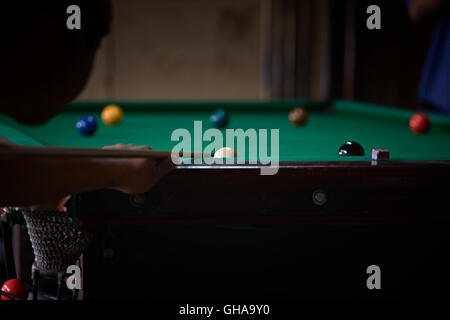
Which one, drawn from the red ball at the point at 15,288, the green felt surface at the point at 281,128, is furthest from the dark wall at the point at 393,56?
the red ball at the point at 15,288

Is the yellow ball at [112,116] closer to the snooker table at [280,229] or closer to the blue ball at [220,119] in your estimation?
the blue ball at [220,119]

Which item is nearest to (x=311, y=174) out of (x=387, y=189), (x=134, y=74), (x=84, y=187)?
(x=387, y=189)

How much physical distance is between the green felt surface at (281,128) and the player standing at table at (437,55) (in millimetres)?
682

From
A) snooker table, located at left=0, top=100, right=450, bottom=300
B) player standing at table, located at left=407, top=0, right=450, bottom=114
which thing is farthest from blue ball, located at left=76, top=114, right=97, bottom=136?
player standing at table, located at left=407, top=0, right=450, bottom=114

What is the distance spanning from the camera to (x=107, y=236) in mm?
1334

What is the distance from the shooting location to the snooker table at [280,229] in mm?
1236

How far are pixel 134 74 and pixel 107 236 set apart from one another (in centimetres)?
443

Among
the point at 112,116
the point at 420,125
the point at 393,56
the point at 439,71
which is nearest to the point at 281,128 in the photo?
the point at 420,125

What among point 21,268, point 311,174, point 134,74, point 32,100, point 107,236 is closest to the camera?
point 32,100

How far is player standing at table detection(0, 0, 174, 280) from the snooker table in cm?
25

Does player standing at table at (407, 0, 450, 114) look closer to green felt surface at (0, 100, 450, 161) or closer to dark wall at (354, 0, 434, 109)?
green felt surface at (0, 100, 450, 161)

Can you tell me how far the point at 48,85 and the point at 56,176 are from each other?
0.17 m

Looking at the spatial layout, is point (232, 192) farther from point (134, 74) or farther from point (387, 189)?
point (134, 74)

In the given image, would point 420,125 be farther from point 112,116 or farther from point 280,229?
point 112,116
